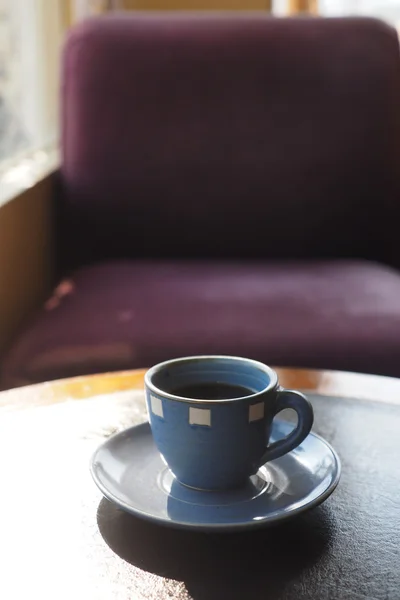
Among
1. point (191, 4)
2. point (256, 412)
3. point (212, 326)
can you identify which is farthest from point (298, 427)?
point (191, 4)

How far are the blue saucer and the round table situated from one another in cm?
1

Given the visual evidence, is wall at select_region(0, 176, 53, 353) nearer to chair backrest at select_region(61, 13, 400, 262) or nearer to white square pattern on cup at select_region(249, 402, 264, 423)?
chair backrest at select_region(61, 13, 400, 262)

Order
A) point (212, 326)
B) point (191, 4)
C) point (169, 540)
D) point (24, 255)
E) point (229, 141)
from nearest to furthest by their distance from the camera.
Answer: point (169, 540)
point (212, 326)
point (24, 255)
point (229, 141)
point (191, 4)

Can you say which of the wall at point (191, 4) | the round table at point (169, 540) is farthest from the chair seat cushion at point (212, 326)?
the wall at point (191, 4)

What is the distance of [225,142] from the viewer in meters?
1.57

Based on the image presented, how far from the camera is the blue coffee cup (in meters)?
0.50

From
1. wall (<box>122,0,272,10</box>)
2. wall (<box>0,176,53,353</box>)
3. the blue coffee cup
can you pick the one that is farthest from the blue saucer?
wall (<box>122,0,272,10</box>)

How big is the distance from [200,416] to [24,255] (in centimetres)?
101

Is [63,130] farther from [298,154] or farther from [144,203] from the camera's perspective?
[298,154]

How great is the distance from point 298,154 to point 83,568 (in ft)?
4.06

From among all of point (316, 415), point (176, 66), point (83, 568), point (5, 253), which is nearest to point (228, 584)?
point (83, 568)

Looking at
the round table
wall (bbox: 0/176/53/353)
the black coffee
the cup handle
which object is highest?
the black coffee

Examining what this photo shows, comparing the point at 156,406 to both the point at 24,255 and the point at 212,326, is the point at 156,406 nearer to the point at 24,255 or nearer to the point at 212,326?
the point at 212,326

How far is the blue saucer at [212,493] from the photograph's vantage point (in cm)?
49
